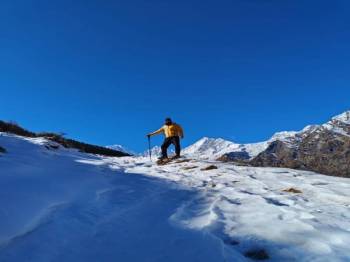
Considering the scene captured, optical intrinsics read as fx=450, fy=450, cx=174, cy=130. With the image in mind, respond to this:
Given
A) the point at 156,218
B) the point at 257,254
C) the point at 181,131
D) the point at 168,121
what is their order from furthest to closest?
the point at 181,131 → the point at 168,121 → the point at 156,218 → the point at 257,254

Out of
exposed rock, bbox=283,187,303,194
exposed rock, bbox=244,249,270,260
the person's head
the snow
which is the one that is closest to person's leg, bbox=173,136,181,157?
the person's head

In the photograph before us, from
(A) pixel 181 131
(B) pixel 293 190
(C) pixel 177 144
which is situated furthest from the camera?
(A) pixel 181 131

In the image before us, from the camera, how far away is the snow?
5621 mm

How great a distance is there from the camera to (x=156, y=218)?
7.54 meters

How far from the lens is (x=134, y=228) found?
6.82 m

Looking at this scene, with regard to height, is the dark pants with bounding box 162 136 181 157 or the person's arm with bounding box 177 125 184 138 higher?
the person's arm with bounding box 177 125 184 138

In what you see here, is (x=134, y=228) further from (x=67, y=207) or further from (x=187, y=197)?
(x=187, y=197)

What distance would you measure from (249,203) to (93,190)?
324cm

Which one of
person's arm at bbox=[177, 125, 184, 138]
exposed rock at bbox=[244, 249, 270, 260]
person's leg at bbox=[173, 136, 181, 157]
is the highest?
person's arm at bbox=[177, 125, 184, 138]

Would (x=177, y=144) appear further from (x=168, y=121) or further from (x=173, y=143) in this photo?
(x=168, y=121)

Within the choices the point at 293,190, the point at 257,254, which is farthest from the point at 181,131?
the point at 257,254

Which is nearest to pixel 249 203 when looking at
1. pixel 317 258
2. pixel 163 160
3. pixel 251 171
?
pixel 317 258

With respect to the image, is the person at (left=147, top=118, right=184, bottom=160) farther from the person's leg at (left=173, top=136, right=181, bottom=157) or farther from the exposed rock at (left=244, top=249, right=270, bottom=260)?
the exposed rock at (left=244, top=249, right=270, bottom=260)

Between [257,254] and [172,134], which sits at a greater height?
[172,134]
